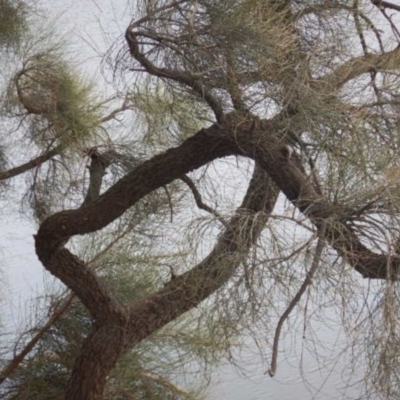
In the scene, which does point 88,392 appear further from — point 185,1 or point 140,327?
point 185,1

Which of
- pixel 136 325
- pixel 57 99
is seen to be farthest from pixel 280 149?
pixel 57 99

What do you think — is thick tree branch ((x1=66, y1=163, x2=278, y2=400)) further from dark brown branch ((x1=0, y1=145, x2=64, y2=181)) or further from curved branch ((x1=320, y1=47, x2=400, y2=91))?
dark brown branch ((x1=0, y1=145, x2=64, y2=181))

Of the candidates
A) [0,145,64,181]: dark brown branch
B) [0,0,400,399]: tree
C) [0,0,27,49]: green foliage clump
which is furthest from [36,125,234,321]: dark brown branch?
[0,0,27,49]: green foliage clump

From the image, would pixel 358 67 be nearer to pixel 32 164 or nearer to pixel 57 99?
pixel 57 99

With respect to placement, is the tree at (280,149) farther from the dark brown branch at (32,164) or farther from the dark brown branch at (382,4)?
the dark brown branch at (32,164)

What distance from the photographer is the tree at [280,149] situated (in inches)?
41.4

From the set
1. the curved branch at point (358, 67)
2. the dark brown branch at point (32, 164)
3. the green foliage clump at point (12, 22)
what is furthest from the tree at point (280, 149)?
the green foliage clump at point (12, 22)

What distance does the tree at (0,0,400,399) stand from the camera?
3.45 ft

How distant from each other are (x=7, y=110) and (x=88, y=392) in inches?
28.1

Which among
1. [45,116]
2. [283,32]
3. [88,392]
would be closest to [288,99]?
[283,32]

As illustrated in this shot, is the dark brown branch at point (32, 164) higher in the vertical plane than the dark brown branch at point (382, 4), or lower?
higher

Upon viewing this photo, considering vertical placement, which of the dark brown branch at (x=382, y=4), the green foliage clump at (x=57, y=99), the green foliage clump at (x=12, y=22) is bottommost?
the dark brown branch at (x=382, y=4)

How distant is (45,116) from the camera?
1823 mm

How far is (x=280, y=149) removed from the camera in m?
1.24
